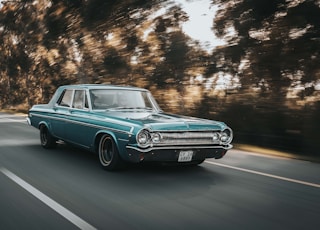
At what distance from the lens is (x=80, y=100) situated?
823 centimetres

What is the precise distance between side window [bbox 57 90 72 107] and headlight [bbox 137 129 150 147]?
279cm

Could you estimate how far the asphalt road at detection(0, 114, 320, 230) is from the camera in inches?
172

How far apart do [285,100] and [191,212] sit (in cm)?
825

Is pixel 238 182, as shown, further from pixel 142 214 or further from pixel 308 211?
pixel 142 214

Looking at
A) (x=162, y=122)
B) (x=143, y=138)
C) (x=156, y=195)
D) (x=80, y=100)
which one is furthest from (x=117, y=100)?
(x=156, y=195)

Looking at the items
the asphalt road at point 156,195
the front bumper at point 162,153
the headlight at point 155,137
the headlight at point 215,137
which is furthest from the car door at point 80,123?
the headlight at point 215,137

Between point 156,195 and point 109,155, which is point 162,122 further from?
point 156,195

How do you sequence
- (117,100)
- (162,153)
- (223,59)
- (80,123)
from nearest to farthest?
(162,153), (80,123), (117,100), (223,59)

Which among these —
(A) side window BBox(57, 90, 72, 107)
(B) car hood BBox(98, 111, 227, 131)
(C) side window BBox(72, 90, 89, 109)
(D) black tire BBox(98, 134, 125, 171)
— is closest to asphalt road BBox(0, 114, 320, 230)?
(D) black tire BBox(98, 134, 125, 171)

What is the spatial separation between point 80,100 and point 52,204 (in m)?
3.58

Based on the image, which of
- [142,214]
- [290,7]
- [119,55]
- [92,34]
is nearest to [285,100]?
[290,7]

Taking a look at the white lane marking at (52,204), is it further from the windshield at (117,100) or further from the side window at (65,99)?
the side window at (65,99)

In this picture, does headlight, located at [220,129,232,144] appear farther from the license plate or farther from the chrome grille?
the license plate

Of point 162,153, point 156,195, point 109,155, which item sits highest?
point 162,153
